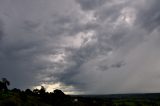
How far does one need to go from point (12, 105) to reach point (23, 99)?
96.1 ft

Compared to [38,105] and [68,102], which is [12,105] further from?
[68,102]

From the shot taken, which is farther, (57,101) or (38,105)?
(57,101)

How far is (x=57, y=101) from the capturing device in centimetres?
19250

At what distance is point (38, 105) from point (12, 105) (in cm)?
2714

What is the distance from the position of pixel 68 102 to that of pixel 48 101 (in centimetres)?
1718

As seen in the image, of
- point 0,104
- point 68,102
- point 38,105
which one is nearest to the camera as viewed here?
point 0,104

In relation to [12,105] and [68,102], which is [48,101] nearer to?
[68,102]

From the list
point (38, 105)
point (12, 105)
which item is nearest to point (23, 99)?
point (38, 105)

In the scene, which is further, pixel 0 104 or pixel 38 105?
pixel 38 105

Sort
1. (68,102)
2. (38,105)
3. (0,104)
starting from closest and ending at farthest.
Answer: (0,104)
(38,105)
(68,102)

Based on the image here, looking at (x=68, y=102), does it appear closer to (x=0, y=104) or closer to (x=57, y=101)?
(x=57, y=101)

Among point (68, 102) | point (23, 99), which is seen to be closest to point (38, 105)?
point (23, 99)

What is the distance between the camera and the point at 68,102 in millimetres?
187125

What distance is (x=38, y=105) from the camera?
165500 mm
